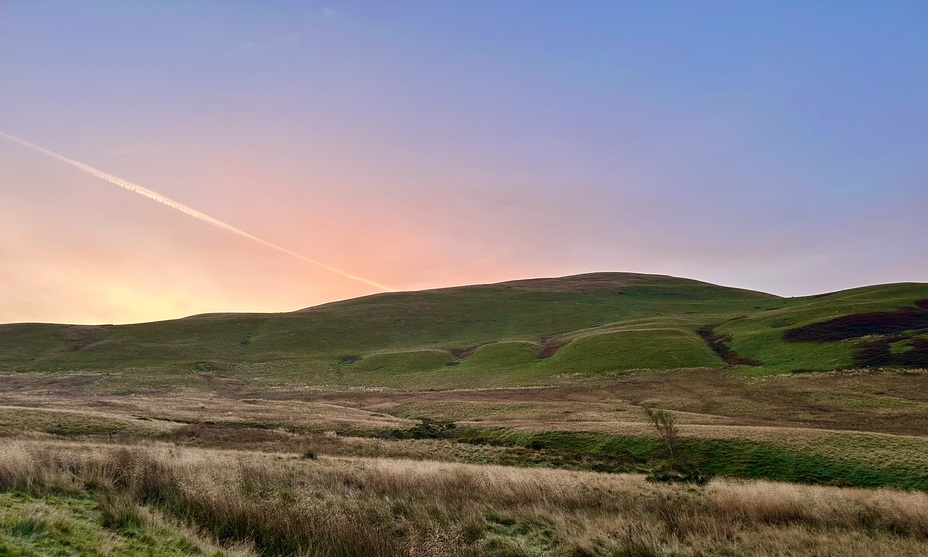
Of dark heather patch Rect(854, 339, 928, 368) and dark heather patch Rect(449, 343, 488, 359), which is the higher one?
dark heather patch Rect(449, 343, 488, 359)

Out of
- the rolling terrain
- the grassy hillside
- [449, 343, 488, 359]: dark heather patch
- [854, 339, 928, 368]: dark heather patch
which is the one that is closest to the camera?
the rolling terrain

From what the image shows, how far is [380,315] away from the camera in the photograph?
14525 centimetres

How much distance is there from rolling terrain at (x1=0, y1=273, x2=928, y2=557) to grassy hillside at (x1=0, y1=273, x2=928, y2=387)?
0.80 m

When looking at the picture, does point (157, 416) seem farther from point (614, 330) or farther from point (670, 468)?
point (614, 330)

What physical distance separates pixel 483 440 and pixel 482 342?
78.1 meters

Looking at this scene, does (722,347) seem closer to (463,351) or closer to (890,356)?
(890,356)

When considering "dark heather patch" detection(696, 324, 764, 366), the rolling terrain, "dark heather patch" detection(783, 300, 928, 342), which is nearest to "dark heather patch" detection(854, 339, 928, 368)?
the rolling terrain

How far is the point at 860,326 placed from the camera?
81.7 meters

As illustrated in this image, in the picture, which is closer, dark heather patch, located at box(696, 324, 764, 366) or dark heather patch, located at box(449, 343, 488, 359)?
dark heather patch, located at box(696, 324, 764, 366)

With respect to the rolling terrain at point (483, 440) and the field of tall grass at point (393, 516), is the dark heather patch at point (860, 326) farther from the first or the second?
the field of tall grass at point (393, 516)

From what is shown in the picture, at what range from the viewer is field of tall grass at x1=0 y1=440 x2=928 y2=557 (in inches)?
342

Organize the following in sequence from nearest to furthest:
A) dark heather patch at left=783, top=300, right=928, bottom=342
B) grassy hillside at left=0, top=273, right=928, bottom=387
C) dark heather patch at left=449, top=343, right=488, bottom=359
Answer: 1. grassy hillside at left=0, top=273, right=928, bottom=387
2. dark heather patch at left=783, top=300, right=928, bottom=342
3. dark heather patch at left=449, top=343, right=488, bottom=359

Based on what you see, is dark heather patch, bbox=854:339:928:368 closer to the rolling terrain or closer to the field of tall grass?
the rolling terrain

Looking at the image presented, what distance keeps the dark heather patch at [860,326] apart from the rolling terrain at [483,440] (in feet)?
1.86
